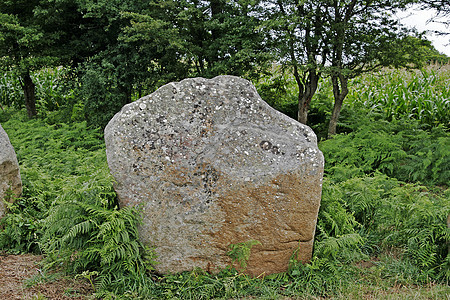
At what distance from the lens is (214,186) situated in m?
4.09

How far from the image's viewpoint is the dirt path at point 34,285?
3.78 m

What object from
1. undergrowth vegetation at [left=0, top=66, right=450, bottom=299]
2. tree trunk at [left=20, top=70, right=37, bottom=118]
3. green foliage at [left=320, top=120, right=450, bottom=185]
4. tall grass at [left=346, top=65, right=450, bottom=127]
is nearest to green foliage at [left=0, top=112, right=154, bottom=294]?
undergrowth vegetation at [left=0, top=66, right=450, bottom=299]

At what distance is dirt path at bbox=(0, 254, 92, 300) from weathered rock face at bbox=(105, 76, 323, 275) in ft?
2.62

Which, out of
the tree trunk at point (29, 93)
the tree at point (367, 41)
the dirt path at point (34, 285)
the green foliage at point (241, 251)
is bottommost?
the dirt path at point (34, 285)

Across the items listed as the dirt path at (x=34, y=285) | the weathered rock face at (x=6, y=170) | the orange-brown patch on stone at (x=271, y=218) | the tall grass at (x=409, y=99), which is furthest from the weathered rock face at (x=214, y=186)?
the tall grass at (x=409, y=99)

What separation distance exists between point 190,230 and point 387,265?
7.15 ft

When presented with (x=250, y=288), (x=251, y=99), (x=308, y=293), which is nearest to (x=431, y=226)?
(x=308, y=293)

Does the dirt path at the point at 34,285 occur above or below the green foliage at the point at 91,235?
below

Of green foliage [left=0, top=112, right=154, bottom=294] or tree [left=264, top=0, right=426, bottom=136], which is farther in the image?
tree [left=264, top=0, right=426, bottom=136]

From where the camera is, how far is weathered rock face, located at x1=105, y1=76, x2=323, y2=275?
161 inches

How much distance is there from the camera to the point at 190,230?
13.6 ft

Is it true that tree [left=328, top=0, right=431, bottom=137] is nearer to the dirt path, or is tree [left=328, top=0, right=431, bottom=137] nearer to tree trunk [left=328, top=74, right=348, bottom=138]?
tree trunk [left=328, top=74, right=348, bottom=138]

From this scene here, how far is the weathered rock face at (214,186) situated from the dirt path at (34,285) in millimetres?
Result: 799

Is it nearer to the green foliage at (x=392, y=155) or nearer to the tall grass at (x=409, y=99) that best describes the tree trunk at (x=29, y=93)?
the green foliage at (x=392, y=155)
